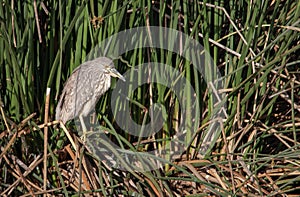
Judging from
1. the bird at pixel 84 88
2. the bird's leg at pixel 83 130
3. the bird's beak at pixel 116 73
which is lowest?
the bird's leg at pixel 83 130

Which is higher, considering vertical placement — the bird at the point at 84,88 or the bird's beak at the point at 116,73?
the bird's beak at the point at 116,73

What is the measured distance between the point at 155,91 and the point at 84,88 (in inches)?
11.3

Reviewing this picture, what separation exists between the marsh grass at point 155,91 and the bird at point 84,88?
35 mm

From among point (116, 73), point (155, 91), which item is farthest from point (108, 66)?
point (155, 91)

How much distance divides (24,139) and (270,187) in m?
0.76

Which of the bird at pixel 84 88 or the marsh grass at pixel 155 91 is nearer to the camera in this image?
the marsh grass at pixel 155 91

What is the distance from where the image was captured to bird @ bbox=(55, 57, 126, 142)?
1.83 meters

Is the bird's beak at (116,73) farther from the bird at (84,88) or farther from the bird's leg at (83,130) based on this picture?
the bird's leg at (83,130)

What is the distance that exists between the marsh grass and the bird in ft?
0.11

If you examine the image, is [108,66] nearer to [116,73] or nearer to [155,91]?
[116,73]

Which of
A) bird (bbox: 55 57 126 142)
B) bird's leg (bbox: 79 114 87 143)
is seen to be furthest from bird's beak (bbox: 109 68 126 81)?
bird's leg (bbox: 79 114 87 143)

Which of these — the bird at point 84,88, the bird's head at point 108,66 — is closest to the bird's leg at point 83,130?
the bird at point 84,88

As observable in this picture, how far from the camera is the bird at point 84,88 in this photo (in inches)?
71.9

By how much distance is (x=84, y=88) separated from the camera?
2043mm
